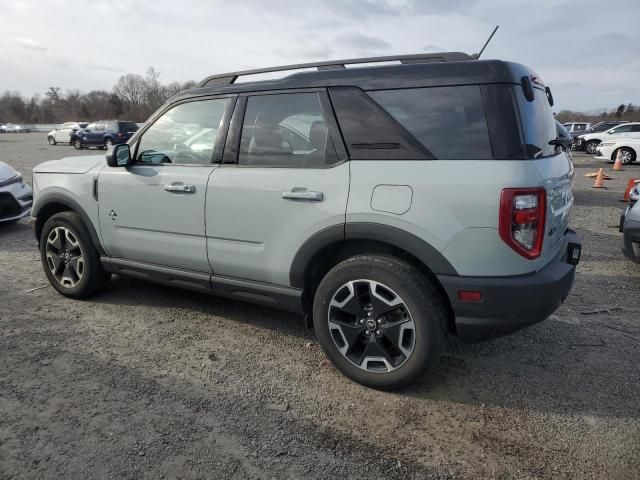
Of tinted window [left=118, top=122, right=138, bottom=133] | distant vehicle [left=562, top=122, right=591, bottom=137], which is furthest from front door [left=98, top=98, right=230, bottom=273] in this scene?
distant vehicle [left=562, top=122, right=591, bottom=137]

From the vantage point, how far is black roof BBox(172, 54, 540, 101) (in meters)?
2.48

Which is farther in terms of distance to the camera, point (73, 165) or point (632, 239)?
point (632, 239)

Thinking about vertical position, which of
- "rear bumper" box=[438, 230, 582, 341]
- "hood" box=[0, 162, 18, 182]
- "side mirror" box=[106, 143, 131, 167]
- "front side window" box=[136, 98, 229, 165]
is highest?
"front side window" box=[136, 98, 229, 165]

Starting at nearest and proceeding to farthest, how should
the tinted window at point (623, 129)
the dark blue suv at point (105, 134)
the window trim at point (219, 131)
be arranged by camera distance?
1. the window trim at point (219, 131)
2. the tinted window at point (623, 129)
3. the dark blue suv at point (105, 134)

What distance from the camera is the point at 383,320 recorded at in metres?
2.79

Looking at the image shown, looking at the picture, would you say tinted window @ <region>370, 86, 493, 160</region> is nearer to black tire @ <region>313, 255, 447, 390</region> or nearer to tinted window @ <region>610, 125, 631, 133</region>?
black tire @ <region>313, 255, 447, 390</region>

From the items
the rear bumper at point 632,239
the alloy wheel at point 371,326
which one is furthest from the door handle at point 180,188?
the rear bumper at point 632,239

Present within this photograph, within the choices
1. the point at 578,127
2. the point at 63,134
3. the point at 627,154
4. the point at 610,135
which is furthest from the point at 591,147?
the point at 63,134

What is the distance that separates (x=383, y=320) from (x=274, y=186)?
111 centimetres

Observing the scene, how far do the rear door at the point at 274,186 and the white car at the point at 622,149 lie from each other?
19644mm

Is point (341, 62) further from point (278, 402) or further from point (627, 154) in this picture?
point (627, 154)

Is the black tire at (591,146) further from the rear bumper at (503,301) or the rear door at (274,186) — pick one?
the rear door at (274,186)

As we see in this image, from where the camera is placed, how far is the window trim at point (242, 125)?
2859 mm

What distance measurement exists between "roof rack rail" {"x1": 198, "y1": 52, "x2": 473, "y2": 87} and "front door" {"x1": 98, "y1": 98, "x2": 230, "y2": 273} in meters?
0.24
